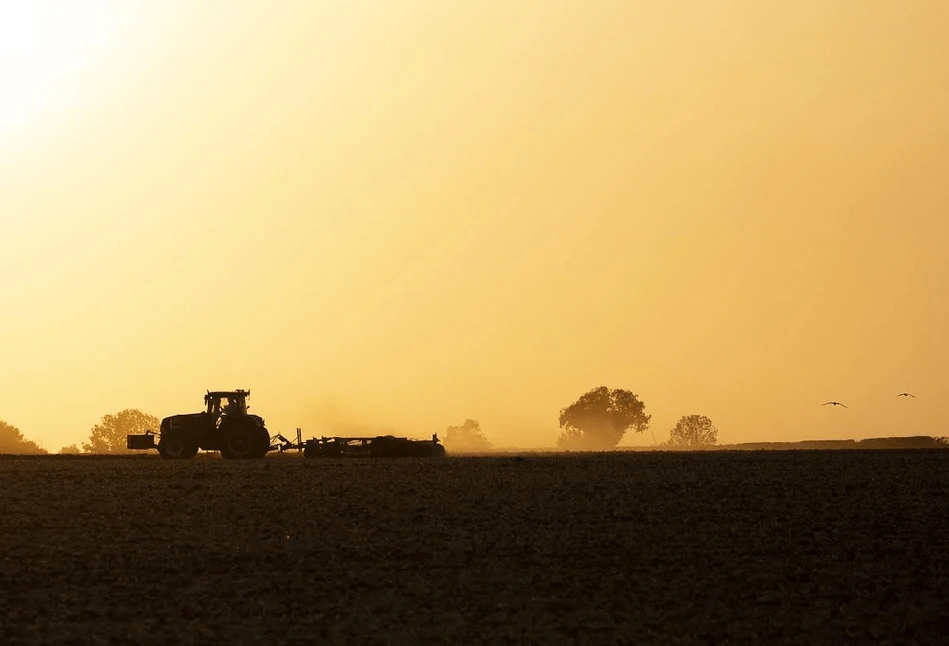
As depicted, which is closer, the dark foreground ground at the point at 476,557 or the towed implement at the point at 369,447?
the dark foreground ground at the point at 476,557

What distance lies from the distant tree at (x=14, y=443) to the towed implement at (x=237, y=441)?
6149 centimetres

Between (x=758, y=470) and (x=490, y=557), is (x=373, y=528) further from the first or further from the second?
(x=758, y=470)

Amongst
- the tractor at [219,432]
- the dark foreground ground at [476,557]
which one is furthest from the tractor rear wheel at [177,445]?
the dark foreground ground at [476,557]

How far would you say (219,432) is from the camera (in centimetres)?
6975

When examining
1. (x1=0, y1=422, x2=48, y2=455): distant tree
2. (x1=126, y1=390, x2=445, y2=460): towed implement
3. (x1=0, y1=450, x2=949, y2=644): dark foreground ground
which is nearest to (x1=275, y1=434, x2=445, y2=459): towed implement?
(x1=126, y1=390, x2=445, y2=460): towed implement

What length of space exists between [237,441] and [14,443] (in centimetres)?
8034

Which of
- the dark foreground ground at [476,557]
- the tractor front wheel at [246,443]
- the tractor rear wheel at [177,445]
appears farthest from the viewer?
the tractor rear wheel at [177,445]

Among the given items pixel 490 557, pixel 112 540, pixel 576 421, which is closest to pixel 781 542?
pixel 490 557

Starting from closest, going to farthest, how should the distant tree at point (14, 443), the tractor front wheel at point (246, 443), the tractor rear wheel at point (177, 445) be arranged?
the tractor front wheel at point (246, 443)
the tractor rear wheel at point (177, 445)
the distant tree at point (14, 443)

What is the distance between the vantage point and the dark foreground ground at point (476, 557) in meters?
28.8

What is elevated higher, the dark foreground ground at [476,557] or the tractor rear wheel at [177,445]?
the tractor rear wheel at [177,445]

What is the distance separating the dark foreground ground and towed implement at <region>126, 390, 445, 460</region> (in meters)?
12.0

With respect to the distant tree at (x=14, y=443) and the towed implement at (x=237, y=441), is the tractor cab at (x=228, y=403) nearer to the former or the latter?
the towed implement at (x=237, y=441)

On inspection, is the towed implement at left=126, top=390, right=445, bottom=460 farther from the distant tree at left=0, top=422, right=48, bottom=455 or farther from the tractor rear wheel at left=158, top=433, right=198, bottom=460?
the distant tree at left=0, top=422, right=48, bottom=455
